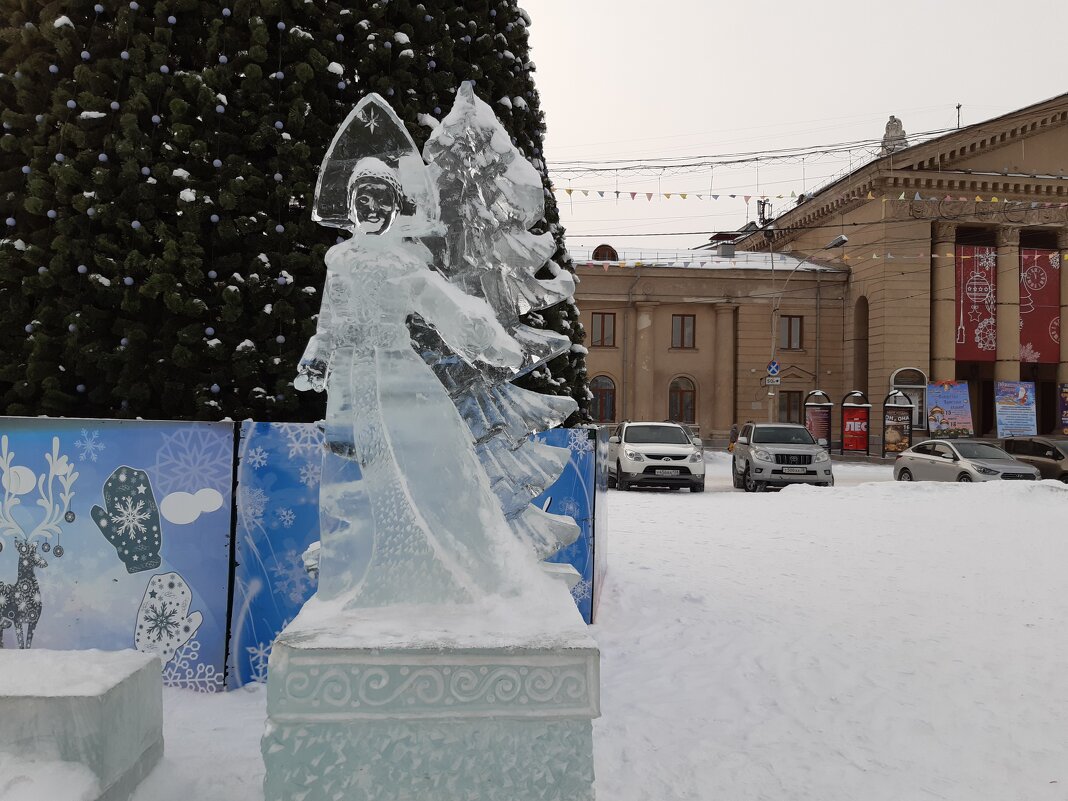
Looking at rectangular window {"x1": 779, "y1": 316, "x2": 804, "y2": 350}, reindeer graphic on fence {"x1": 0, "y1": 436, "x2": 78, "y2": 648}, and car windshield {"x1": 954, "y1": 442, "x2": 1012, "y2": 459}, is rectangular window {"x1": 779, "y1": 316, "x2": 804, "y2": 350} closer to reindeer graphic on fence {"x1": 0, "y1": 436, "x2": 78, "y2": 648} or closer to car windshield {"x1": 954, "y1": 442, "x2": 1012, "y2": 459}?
car windshield {"x1": 954, "y1": 442, "x2": 1012, "y2": 459}

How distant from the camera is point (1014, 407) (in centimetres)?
3014

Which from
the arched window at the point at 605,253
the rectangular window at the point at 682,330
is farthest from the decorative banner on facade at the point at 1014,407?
the arched window at the point at 605,253

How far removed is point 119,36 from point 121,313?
1639 millimetres

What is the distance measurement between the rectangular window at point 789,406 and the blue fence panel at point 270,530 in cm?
2951

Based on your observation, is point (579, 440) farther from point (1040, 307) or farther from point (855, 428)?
point (1040, 307)

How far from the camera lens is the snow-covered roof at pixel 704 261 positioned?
3091 cm

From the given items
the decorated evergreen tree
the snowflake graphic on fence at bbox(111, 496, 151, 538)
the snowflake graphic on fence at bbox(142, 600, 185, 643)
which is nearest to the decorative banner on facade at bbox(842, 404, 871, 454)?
the decorated evergreen tree

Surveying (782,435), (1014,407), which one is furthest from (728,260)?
(782,435)

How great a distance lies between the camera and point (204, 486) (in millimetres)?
4539

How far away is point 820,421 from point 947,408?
17.4 ft

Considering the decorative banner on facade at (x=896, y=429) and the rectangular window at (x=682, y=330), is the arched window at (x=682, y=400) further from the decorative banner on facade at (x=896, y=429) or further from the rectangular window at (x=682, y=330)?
the decorative banner on facade at (x=896, y=429)

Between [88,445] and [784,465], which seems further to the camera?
[784,465]

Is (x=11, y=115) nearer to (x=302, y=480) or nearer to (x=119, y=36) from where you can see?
(x=119, y=36)

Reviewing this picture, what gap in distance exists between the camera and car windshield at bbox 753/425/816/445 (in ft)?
58.2
